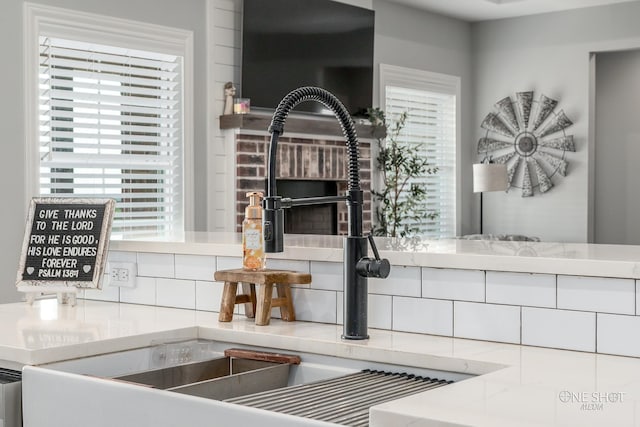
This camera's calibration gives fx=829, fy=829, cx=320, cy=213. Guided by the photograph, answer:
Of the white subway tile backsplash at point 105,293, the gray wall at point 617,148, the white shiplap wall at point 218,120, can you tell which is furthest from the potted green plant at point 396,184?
the white subway tile backsplash at point 105,293

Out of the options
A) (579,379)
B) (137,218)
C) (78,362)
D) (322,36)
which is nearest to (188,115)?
(137,218)

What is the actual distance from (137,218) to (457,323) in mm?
3662

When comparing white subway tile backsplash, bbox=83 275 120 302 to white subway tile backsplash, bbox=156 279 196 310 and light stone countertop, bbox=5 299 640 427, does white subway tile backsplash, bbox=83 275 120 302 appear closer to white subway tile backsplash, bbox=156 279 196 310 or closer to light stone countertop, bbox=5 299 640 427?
light stone countertop, bbox=5 299 640 427

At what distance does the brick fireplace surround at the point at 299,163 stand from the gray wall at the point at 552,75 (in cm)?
175

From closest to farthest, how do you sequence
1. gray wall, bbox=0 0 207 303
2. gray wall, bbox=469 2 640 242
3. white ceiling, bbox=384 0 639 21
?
gray wall, bbox=0 0 207 303
white ceiling, bbox=384 0 639 21
gray wall, bbox=469 2 640 242

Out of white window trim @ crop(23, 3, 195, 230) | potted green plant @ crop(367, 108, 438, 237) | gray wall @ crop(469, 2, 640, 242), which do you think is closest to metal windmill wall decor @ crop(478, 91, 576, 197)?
gray wall @ crop(469, 2, 640, 242)

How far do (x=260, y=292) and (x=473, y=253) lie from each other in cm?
51

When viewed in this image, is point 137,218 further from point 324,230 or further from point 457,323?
point 457,323

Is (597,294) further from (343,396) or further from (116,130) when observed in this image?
(116,130)

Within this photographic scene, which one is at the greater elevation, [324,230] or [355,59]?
[355,59]

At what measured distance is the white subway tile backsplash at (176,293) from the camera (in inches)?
89.6

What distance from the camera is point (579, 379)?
4.49ft

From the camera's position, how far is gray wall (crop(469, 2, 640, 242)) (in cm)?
709

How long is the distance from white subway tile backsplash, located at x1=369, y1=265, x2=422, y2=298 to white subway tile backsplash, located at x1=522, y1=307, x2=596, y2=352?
0.26m
